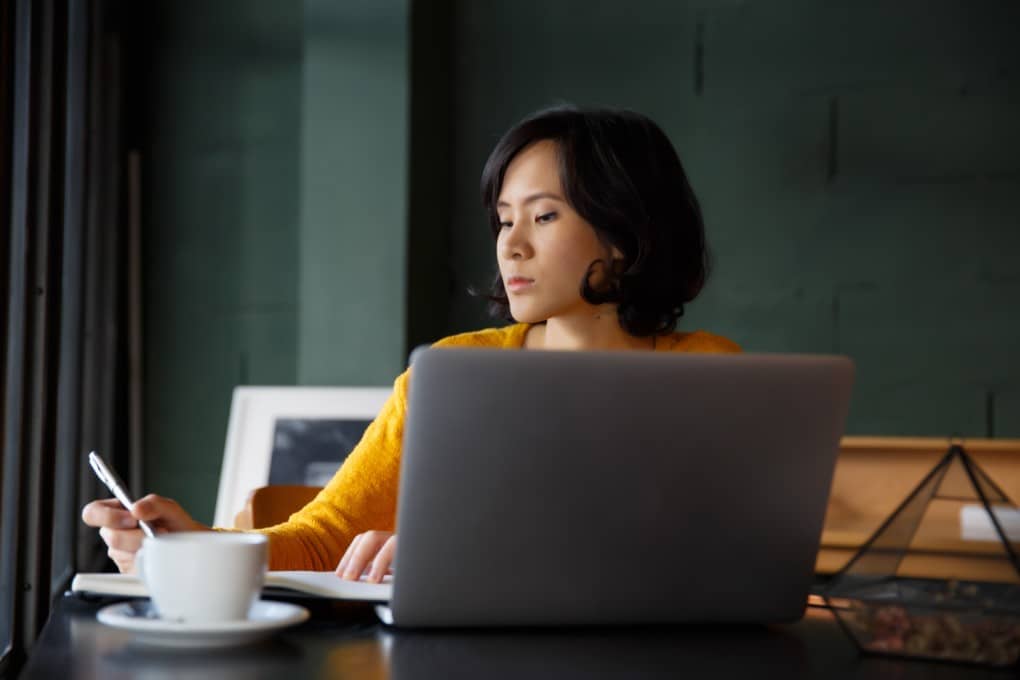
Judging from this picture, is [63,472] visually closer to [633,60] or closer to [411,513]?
[633,60]

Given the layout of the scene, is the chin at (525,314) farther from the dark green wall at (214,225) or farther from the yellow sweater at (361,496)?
the dark green wall at (214,225)

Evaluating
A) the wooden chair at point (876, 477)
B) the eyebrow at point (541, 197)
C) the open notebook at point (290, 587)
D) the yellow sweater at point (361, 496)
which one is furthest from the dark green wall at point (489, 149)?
the open notebook at point (290, 587)

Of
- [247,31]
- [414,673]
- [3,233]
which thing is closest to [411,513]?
[414,673]

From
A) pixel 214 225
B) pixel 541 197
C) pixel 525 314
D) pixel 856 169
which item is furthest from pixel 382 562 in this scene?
pixel 214 225

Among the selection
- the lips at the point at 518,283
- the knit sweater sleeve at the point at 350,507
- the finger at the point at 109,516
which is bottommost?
the knit sweater sleeve at the point at 350,507

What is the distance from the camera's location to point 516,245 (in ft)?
5.08

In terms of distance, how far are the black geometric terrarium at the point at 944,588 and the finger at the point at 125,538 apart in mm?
622

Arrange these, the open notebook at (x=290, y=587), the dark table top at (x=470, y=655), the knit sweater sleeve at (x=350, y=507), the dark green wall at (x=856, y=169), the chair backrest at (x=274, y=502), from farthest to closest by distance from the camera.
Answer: the dark green wall at (x=856, y=169)
the chair backrest at (x=274, y=502)
the knit sweater sleeve at (x=350, y=507)
the open notebook at (x=290, y=587)
the dark table top at (x=470, y=655)

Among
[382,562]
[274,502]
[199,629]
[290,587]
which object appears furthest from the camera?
[274,502]

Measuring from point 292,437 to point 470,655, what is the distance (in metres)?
2.34

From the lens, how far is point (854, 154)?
3049 millimetres

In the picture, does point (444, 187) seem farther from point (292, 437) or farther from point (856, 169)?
point (856, 169)

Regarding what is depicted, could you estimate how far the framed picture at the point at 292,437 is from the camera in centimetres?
304

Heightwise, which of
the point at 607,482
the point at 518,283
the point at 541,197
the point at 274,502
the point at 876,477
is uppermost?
the point at 541,197
